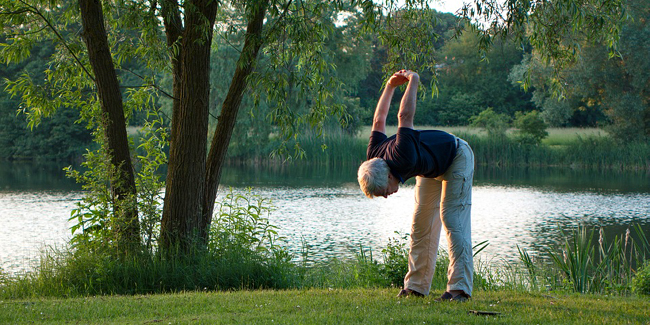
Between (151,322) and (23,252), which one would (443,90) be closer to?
(23,252)

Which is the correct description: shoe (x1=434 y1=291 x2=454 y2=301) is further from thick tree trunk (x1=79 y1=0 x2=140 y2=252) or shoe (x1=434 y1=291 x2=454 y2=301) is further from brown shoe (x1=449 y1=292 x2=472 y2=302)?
thick tree trunk (x1=79 y1=0 x2=140 y2=252)

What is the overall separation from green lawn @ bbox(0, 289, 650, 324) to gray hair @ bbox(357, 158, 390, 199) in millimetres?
834

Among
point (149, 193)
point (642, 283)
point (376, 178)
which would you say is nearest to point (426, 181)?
point (376, 178)

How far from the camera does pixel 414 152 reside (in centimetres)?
446

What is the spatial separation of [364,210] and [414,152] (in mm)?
14015

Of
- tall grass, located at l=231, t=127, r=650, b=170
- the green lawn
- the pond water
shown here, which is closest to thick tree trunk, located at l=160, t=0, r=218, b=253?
the green lawn

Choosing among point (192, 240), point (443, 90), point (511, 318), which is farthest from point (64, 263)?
point (443, 90)

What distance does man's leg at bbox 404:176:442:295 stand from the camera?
16.5ft

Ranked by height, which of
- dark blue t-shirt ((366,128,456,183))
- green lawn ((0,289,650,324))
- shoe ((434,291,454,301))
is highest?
dark blue t-shirt ((366,128,456,183))

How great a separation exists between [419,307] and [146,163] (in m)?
4.48

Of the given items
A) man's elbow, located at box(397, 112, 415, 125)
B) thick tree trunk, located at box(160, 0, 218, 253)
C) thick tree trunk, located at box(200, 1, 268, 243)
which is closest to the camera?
man's elbow, located at box(397, 112, 415, 125)

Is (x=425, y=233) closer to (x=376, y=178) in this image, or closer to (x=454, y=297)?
(x=454, y=297)

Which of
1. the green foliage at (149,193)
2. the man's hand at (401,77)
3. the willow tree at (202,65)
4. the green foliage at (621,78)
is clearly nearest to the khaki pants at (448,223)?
the man's hand at (401,77)

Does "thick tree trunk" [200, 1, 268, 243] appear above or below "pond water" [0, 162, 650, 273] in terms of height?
above
